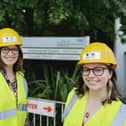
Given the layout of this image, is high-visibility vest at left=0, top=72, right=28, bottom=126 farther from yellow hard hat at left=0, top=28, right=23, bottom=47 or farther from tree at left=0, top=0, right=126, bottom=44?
tree at left=0, top=0, right=126, bottom=44

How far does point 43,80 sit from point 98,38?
3.79 feet

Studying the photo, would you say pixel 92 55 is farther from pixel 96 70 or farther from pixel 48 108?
pixel 48 108

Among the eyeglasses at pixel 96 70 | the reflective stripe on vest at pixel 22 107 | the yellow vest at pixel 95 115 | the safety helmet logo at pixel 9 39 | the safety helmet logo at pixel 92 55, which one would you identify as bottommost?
the reflective stripe on vest at pixel 22 107

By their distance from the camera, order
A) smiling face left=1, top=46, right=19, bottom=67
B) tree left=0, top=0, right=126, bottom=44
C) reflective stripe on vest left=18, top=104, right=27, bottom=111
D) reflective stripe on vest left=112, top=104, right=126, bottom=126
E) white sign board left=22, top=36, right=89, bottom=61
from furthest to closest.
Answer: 1. white sign board left=22, top=36, right=89, bottom=61
2. tree left=0, top=0, right=126, bottom=44
3. reflective stripe on vest left=18, top=104, right=27, bottom=111
4. smiling face left=1, top=46, right=19, bottom=67
5. reflective stripe on vest left=112, top=104, right=126, bottom=126

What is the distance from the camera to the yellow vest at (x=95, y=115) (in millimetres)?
→ 2586

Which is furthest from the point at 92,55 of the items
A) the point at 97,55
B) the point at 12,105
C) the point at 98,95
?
the point at 12,105

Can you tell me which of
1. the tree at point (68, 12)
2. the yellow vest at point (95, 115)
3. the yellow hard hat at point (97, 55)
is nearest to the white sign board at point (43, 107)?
the tree at point (68, 12)

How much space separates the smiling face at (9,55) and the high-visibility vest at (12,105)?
0.16 meters

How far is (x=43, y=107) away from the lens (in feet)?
17.1

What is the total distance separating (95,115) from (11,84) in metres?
1.45

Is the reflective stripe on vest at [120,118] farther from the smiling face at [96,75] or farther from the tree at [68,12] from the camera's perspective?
the tree at [68,12]

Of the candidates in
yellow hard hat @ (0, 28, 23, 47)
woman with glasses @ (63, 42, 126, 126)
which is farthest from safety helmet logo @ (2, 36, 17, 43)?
woman with glasses @ (63, 42, 126, 126)

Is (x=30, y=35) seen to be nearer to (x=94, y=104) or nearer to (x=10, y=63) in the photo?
(x=10, y=63)

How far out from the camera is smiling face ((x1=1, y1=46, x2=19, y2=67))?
377 centimetres
